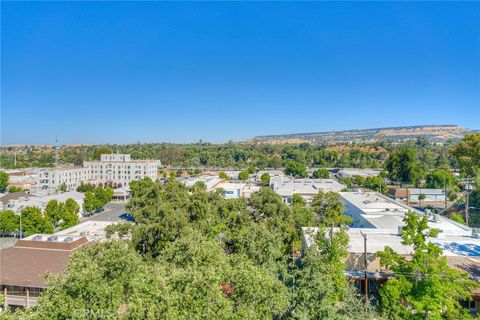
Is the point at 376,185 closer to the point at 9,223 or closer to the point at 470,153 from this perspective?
the point at 470,153

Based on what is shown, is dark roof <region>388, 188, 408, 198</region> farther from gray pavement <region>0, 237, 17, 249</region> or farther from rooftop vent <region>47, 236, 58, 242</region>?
gray pavement <region>0, 237, 17, 249</region>

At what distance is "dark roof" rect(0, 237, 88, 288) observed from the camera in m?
14.7

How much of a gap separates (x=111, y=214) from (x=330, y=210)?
992 inches

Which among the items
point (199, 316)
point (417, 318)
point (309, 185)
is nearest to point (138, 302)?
point (199, 316)

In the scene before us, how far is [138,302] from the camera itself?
7.25m

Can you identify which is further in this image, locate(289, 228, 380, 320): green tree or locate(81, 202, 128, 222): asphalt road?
locate(81, 202, 128, 222): asphalt road

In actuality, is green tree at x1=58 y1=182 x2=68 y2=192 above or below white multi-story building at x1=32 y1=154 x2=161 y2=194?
below

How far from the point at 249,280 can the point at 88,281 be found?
3.97 metres

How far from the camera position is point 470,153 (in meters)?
23.5

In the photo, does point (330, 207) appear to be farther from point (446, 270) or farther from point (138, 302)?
point (138, 302)

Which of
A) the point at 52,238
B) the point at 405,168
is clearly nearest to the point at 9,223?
the point at 52,238

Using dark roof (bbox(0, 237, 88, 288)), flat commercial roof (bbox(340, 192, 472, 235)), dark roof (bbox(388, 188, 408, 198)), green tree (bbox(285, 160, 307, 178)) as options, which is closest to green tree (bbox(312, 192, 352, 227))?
flat commercial roof (bbox(340, 192, 472, 235))

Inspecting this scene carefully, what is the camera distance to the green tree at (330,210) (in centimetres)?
2203

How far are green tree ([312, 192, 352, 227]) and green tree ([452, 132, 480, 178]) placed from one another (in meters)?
9.32
